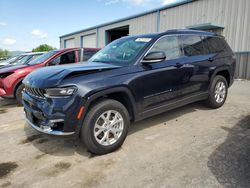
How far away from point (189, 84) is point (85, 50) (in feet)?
13.8

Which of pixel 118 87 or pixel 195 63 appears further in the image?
pixel 195 63

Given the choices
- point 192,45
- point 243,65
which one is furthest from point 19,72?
point 243,65

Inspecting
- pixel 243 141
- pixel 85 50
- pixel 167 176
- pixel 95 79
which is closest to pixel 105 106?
pixel 95 79

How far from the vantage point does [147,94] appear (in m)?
3.65

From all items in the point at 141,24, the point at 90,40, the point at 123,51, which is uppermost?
the point at 141,24

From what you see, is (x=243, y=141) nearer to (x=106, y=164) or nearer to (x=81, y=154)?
(x=106, y=164)

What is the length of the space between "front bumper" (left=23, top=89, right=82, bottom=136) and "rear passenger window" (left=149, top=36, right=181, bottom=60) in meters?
1.81

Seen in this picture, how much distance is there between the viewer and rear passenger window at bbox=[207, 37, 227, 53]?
5095 mm

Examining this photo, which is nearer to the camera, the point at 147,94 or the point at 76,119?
the point at 76,119

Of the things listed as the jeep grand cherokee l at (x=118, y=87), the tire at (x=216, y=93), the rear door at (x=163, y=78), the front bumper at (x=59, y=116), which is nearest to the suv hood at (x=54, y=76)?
the jeep grand cherokee l at (x=118, y=87)

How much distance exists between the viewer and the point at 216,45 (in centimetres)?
526

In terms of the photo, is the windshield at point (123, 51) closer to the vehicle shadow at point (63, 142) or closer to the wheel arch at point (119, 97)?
the wheel arch at point (119, 97)

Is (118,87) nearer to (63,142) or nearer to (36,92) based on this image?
(36,92)

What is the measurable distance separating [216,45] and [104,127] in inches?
143
